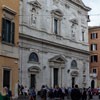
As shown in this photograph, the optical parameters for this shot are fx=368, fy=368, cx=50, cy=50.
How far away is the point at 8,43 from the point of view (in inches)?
1111

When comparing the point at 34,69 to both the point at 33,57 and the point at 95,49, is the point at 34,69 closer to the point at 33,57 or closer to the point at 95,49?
the point at 33,57

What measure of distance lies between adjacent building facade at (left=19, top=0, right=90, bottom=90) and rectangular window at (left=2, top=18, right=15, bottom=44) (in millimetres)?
11000

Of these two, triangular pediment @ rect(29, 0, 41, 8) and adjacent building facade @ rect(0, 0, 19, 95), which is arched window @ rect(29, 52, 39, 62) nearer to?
triangular pediment @ rect(29, 0, 41, 8)

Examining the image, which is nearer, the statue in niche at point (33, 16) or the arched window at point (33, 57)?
the arched window at point (33, 57)

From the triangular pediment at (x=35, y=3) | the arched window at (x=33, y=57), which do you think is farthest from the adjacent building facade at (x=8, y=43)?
the triangular pediment at (x=35, y=3)

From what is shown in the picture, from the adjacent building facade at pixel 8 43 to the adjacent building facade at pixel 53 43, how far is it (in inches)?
417

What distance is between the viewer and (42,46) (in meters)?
44.3

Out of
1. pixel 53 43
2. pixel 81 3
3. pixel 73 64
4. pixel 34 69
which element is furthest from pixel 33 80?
pixel 81 3

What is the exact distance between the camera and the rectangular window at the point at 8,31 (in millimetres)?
27831

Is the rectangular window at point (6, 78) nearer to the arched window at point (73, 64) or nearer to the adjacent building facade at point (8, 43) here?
the adjacent building facade at point (8, 43)

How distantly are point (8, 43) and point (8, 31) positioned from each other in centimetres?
97

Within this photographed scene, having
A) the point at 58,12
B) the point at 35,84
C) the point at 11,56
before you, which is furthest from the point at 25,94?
the point at 58,12

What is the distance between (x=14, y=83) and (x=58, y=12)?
21975 mm

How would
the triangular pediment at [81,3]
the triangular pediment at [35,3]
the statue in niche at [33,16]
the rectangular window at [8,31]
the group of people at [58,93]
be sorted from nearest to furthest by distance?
the group of people at [58,93]
the rectangular window at [8,31]
the triangular pediment at [35,3]
the statue in niche at [33,16]
the triangular pediment at [81,3]
